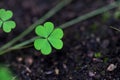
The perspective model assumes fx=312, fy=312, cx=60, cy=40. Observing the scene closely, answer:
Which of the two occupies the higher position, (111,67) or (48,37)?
(48,37)

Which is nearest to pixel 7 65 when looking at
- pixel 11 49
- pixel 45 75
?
pixel 11 49

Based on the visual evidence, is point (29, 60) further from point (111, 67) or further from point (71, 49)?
point (111, 67)

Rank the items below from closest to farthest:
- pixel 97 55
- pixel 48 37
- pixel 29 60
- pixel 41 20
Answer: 1. pixel 48 37
2. pixel 97 55
3. pixel 29 60
4. pixel 41 20

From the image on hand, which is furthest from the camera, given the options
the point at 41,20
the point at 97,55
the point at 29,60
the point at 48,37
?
the point at 41,20

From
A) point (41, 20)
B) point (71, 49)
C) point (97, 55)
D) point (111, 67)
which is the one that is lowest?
point (111, 67)

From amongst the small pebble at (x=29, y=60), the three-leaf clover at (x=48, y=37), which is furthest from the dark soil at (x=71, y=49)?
the three-leaf clover at (x=48, y=37)

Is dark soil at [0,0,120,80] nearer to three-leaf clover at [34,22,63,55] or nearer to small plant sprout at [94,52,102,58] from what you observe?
small plant sprout at [94,52,102,58]

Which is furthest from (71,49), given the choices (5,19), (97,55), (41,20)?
(5,19)

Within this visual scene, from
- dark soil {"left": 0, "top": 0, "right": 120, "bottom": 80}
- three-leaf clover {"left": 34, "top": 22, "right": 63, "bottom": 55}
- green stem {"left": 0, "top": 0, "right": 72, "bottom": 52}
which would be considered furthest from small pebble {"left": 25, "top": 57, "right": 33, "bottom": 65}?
three-leaf clover {"left": 34, "top": 22, "right": 63, "bottom": 55}
